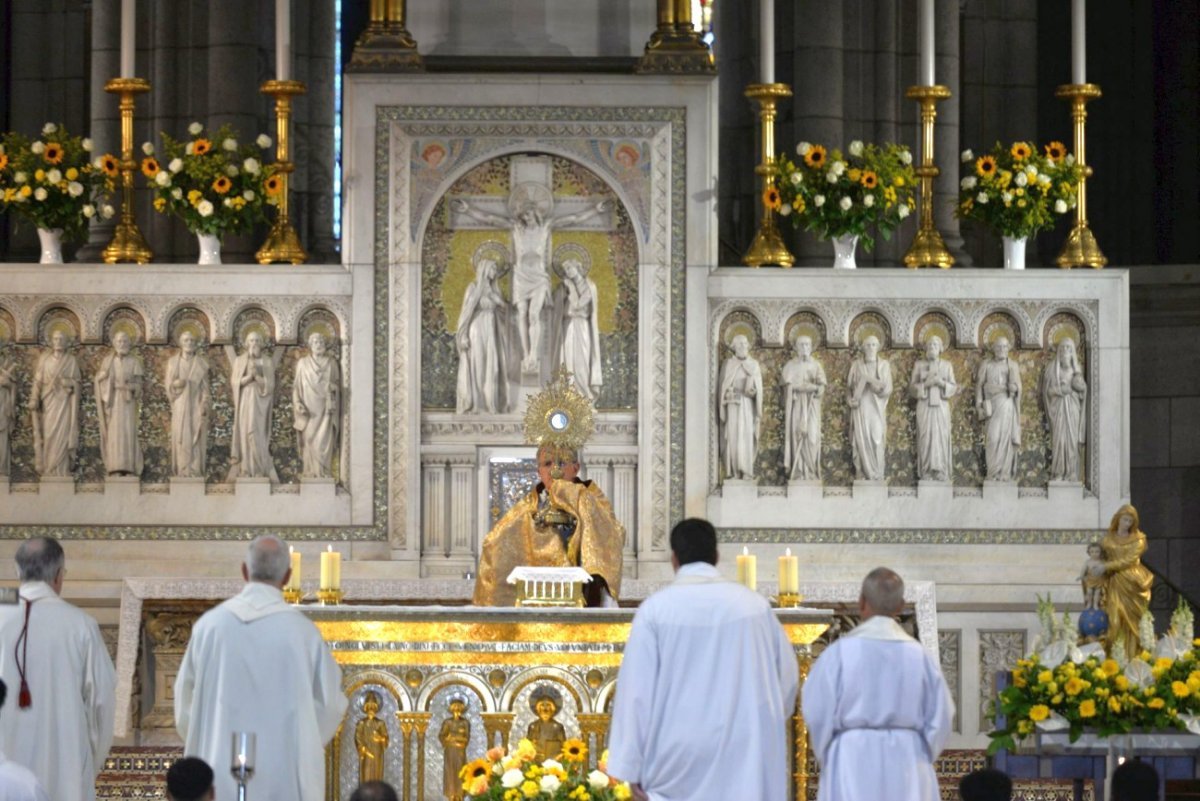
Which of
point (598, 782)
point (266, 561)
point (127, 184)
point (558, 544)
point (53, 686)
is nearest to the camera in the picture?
point (266, 561)

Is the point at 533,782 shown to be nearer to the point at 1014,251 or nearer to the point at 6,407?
the point at 6,407

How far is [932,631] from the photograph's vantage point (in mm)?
14875

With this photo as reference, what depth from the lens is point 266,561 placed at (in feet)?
33.3

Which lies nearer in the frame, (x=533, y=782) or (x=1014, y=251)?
(x=533, y=782)

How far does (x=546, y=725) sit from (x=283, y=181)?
462 centimetres

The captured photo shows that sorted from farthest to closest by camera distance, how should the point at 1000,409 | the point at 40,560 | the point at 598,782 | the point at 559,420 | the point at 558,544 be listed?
the point at 1000,409 < the point at 559,420 < the point at 558,544 < the point at 598,782 < the point at 40,560

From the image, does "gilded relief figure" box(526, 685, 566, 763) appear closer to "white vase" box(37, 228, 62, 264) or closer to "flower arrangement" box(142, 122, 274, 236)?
"flower arrangement" box(142, 122, 274, 236)

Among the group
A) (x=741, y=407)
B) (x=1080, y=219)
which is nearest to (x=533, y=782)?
(x=741, y=407)

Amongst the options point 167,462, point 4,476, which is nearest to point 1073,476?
point 167,462

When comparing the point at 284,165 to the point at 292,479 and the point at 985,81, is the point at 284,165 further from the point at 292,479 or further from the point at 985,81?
the point at 985,81

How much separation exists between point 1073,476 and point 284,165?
5.22 metres

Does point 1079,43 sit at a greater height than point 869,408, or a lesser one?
greater

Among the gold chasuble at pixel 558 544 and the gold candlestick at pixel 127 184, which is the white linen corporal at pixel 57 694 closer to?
the gold chasuble at pixel 558 544

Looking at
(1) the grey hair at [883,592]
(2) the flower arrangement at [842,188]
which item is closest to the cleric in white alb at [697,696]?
(1) the grey hair at [883,592]
